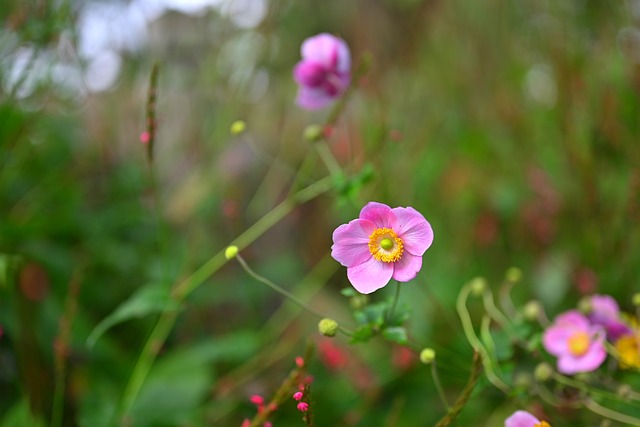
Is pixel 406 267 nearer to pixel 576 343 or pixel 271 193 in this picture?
pixel 576 343

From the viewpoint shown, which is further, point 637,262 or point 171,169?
point 171,169

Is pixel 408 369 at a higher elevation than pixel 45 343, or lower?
lower

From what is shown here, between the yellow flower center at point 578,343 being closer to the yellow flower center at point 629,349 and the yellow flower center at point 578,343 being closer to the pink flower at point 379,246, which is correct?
the yellow flower center at point 629,349

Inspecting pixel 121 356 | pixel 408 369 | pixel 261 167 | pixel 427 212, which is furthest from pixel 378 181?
pixel 261 167

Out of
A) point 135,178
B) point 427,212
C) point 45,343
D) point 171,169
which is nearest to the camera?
point 45,343

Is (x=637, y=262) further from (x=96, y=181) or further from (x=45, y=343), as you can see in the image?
(x=96, y=181)

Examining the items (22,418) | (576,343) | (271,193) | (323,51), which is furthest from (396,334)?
(271,193)
